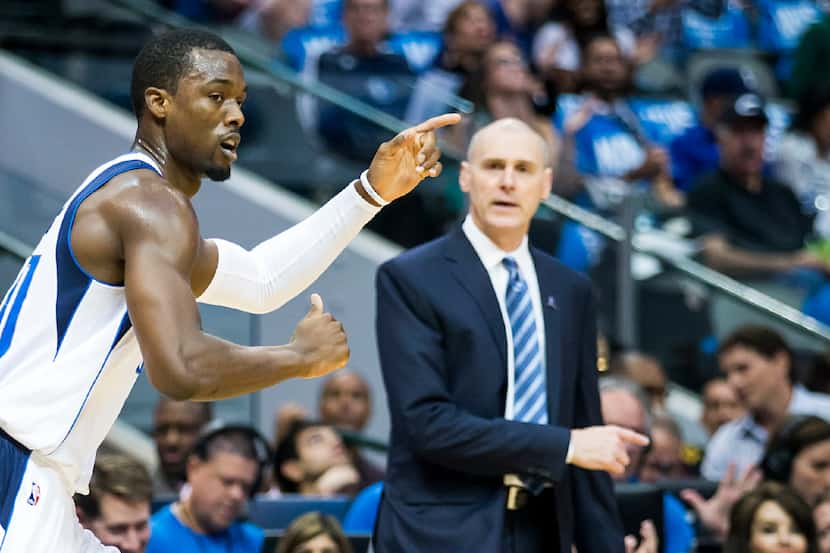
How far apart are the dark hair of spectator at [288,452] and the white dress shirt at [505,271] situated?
2.49 meters

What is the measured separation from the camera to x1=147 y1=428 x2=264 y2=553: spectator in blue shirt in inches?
256

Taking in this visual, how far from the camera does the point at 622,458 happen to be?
4.90m

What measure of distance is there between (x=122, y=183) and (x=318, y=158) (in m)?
5.19

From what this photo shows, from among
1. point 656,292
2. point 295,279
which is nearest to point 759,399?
point 656,292

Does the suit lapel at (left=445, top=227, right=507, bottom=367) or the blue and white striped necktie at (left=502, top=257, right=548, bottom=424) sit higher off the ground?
the suit lapel at (left=445, top=227, right=507, bottom=367)

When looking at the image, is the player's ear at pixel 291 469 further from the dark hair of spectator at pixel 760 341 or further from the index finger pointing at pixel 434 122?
the index finger pointing at pixel 434 122

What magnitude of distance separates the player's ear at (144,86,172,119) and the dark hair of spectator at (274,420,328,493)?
3857 mm

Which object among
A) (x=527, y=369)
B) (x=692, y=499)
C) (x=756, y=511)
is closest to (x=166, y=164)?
(x=527, y=369)

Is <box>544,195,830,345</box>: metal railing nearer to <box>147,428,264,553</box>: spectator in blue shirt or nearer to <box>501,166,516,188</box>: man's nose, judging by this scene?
<box>147,428,264,553</box>: spectator in blue shirt

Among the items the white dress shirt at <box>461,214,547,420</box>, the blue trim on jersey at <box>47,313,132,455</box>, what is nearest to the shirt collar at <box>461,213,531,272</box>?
the white dress shirt at <box>461,214,547,420</box>

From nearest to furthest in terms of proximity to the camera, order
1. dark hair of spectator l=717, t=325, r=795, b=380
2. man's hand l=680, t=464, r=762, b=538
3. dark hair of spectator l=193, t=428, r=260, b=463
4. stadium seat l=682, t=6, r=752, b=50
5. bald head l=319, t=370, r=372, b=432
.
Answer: dark hair of spectator l=193, t=428, r=260, b=463, man's hand l=680, t=464, r=762, b=538, bald head l=319, t=370, r=372, b=432, dark hair of spectator l=717, t=325, r=795, b=380, stadium seat l=682, t=6, r=752, b=50

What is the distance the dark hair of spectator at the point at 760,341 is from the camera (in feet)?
28.3

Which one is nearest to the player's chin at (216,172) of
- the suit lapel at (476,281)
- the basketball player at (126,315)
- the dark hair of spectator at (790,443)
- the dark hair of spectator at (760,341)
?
the basketball player at (126,315)

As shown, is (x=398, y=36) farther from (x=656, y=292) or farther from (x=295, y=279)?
(x=295, y=279)
